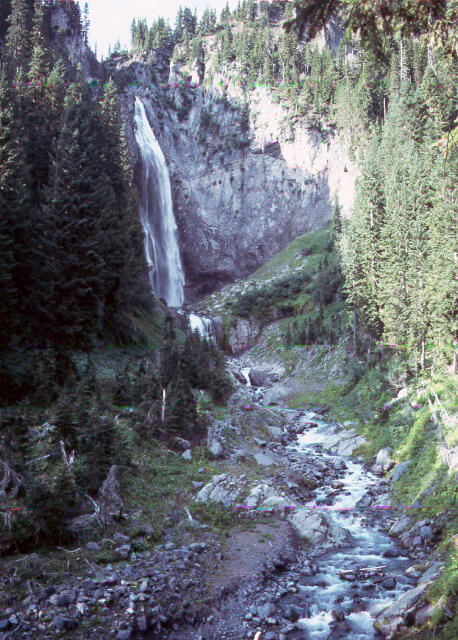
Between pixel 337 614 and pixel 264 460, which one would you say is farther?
pixel 264 460

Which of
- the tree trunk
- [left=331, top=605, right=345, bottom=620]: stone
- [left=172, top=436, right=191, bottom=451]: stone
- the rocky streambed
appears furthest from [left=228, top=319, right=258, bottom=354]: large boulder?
[left=331, top=605, right=345, bottom=620]: stone

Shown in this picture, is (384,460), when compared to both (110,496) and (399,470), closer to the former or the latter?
(399,470)

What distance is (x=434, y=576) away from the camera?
1058 centimetres

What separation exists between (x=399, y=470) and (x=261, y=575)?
9.51 m

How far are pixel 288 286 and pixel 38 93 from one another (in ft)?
132

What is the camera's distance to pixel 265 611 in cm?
1031

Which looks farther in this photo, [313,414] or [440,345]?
[313,414]

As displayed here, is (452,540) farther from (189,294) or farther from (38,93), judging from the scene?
(189,294)

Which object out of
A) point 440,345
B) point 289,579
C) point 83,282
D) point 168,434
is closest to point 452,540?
point 289,579

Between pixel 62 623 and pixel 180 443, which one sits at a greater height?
pixel 62 623

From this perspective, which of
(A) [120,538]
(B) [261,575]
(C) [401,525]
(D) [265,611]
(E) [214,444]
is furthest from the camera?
(E) [214,444]

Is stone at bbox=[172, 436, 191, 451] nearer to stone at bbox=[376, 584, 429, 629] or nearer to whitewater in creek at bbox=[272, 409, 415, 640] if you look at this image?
whitewater in creek at bbox=[272, 409, 415, 640]

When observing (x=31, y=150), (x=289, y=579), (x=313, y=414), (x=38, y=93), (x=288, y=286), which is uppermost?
(x=38, y=93)

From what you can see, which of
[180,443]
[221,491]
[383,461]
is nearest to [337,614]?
[221,491]
